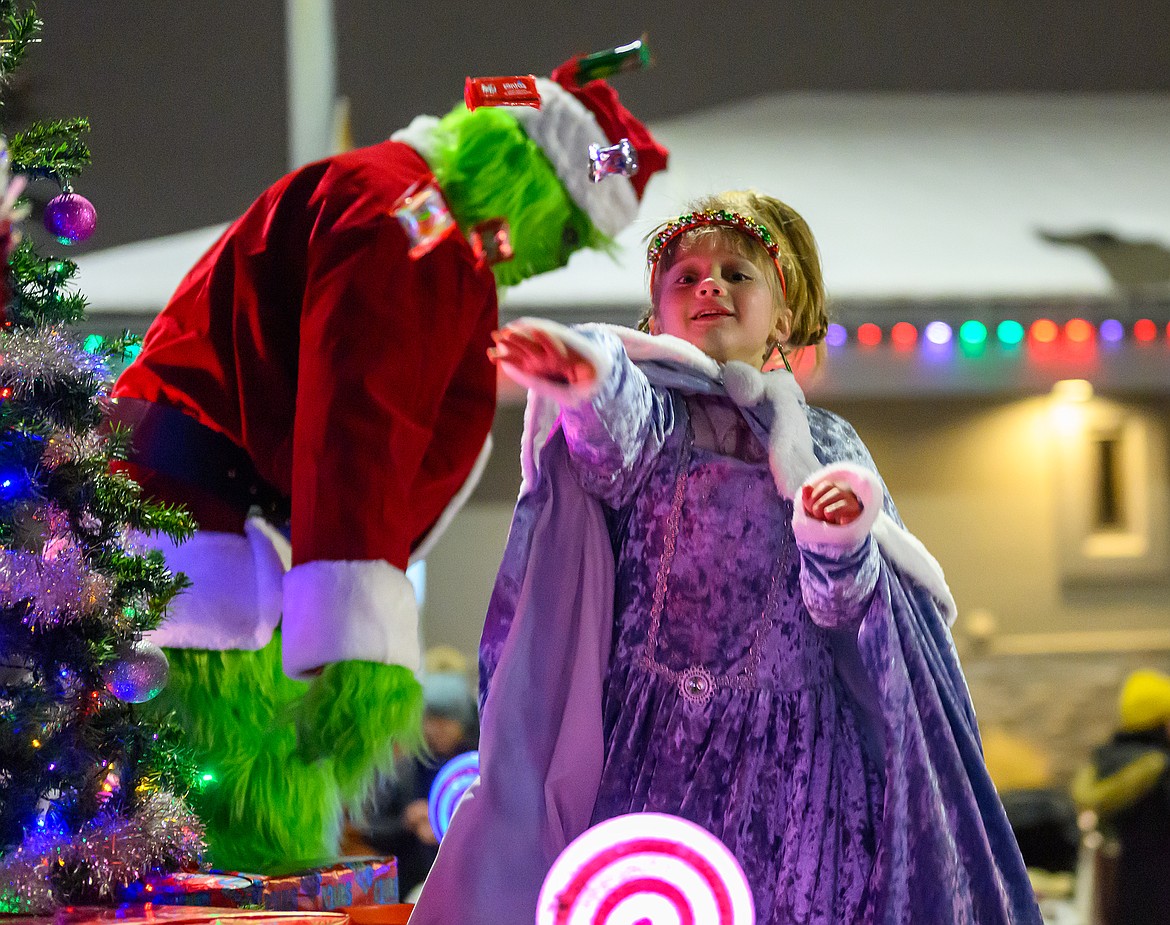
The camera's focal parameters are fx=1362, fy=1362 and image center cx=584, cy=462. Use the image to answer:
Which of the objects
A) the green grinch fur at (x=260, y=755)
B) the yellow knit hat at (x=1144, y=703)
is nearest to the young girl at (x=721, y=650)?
the green grinch fur at (x=260, y=755)

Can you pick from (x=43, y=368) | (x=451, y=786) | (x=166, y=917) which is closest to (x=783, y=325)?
(x=451, y=786)

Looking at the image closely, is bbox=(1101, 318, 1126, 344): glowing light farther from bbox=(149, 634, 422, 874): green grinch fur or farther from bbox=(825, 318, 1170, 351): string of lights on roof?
bbox=(149, 634, 422, 874): green grinch fur

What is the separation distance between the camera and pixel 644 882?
1488 mm

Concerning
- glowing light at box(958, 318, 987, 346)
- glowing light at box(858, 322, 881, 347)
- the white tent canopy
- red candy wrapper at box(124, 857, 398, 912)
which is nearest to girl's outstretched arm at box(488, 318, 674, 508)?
red candy wrapper at box(124, 857, 398, 912)

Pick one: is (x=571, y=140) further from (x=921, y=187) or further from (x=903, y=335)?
(x=921, y=187)

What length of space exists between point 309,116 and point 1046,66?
2.53m

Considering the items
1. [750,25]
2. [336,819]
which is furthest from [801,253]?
[750,25]

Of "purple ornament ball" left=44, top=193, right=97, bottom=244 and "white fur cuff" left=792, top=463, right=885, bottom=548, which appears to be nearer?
"white fur cuff" left=792, top=463, right=885, bottom=548

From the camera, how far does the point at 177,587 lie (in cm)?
175

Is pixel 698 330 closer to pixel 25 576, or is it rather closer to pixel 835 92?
pixel 25 576

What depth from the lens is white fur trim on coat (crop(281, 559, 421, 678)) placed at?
1838mm

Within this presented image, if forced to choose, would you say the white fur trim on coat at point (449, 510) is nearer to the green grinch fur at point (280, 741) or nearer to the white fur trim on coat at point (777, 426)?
the green grinch fur at point (280, 741)

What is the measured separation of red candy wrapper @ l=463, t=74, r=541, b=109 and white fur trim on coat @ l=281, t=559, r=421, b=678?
0.66 meters

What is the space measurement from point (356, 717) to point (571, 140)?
3.40ft
